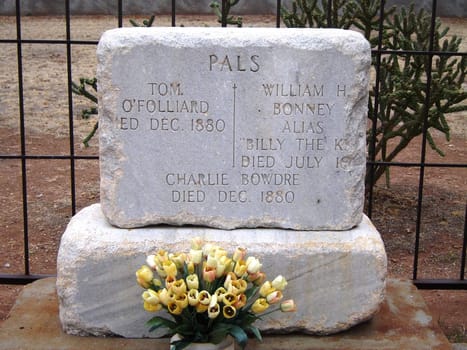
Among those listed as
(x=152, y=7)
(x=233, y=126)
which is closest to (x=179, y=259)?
(x=233, y=126)

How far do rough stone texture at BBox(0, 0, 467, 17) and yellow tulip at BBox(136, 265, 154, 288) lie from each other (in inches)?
537

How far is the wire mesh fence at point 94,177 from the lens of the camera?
14.3 ft

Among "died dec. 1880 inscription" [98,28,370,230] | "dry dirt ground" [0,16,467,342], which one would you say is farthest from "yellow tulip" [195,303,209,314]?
"dry dirt ground" [0,16,467,342]

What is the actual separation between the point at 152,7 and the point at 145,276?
13.8 meters

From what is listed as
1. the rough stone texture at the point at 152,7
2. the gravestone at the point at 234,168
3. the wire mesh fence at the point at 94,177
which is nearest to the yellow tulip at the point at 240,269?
the gravestone at the point at 234,168

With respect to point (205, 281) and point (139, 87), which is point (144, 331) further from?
point (139, 87)

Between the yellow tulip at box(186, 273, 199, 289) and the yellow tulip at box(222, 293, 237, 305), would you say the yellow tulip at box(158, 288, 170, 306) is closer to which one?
the yellow tulip at box(186, 273, 199, 289)

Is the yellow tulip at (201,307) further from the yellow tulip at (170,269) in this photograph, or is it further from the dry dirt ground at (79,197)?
the dry dirt ground at (79,197)

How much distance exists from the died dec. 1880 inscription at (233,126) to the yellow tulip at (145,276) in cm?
40

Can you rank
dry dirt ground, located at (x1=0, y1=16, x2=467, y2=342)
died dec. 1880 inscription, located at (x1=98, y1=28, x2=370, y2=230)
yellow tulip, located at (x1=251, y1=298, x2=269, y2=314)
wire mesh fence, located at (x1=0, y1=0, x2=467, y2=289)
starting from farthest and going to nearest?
dry dirt ground, located at (x1=0, y1=16, x2=467, y2=342), wire mesh fence, located at (x1=0, y1=0, x2=467, y2=289), died dec. 1880 inscription, located at (x1=98, y1=28, x2=370, y2=230), yellow tulip, located at (x1=251, y1=298, x2=269, y2=314)

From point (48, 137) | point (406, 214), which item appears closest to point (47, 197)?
point (48, 137)

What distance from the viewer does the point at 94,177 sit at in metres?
7.72

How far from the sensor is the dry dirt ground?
550 cm

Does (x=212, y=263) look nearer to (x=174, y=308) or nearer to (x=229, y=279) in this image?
(x=229, y=279)
